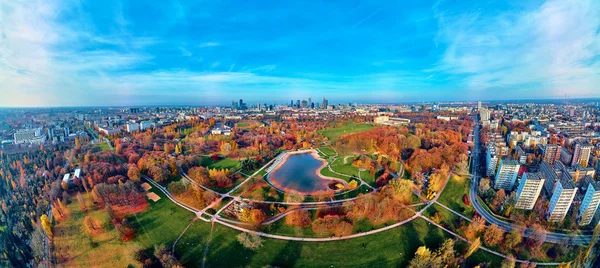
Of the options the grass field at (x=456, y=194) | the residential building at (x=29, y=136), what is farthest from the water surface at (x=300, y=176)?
the residential building at (x=29, y=136)

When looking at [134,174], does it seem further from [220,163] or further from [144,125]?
[144,125]

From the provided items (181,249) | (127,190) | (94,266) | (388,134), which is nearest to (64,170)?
(127,190)

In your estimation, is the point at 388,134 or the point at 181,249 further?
the point at 388,134

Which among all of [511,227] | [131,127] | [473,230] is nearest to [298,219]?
[473,230]

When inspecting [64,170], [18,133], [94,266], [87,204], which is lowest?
[94,266]

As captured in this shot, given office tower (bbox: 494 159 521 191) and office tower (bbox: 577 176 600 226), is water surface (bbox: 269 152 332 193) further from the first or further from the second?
office tower (bbox: 577 176 600 226)

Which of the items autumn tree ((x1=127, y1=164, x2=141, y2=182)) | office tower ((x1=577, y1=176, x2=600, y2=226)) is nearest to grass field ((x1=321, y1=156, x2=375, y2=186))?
office tower ((x1=577, y1=176, x2=600, y2=226))

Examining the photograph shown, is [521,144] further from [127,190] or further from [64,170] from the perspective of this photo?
[64,170]
